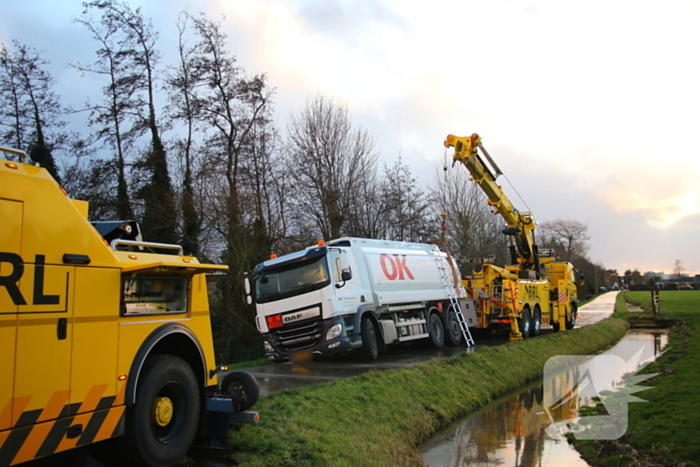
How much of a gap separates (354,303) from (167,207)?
31.6 ft

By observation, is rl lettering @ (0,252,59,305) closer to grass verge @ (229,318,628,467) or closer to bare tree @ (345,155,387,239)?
grass verge @ (229,318,628,467)

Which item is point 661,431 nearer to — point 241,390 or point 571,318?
point 241,390

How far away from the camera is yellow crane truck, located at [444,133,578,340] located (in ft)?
64.6

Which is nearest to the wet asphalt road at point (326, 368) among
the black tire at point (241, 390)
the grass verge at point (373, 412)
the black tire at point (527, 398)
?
the grass verge at point (373, 412)

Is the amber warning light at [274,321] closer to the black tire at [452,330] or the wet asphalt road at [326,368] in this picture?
the wet asphalt road at [326,368]

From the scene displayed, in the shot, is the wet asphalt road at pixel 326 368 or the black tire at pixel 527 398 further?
the black tire at pixel 527 398

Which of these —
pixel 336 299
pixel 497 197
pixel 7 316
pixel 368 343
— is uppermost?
pixel 497 197

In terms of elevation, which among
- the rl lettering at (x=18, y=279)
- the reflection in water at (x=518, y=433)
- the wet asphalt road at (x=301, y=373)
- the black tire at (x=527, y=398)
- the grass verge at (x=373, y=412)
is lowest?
the reflection in water at (x=518, y=433)

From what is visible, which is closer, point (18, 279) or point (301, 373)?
point (18, 279)

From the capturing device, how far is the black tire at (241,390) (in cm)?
674

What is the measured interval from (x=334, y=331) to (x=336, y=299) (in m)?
0.74

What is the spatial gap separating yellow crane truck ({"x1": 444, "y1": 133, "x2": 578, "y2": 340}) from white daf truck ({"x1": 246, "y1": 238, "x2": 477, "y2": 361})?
420 centimetres

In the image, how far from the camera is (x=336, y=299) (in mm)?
13195

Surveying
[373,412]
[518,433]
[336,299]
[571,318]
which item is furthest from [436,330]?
[571,318]
